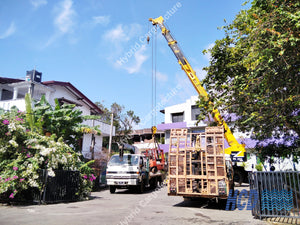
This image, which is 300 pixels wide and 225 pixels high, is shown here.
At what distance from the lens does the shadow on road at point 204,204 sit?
10.4 m

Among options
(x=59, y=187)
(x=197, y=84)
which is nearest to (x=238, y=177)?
(x=197, y=84)

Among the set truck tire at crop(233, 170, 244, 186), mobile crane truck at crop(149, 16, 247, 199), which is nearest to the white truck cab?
mobile crane truck at crop(149, 16, 247, 199)

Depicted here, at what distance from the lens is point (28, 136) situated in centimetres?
1117

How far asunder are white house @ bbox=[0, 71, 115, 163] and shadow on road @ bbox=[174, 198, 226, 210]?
960 centimetres

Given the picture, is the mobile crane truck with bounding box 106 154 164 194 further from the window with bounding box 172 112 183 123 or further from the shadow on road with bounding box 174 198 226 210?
the window with bounding box 172 112 183 123

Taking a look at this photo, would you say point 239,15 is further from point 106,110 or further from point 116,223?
point 106,110

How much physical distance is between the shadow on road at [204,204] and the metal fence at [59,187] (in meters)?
4.85

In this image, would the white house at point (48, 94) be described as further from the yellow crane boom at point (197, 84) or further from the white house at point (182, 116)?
the white house at point (182, 116)

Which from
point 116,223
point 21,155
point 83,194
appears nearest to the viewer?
point 116,223

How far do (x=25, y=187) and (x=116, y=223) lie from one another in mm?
5074

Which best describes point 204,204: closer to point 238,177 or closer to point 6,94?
point 238,177

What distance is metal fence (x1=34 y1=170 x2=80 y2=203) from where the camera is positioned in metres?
10.7

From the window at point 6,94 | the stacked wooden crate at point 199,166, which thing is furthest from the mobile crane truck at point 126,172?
the window at point 6,94

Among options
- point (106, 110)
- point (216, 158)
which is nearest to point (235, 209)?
point (216, 158)
